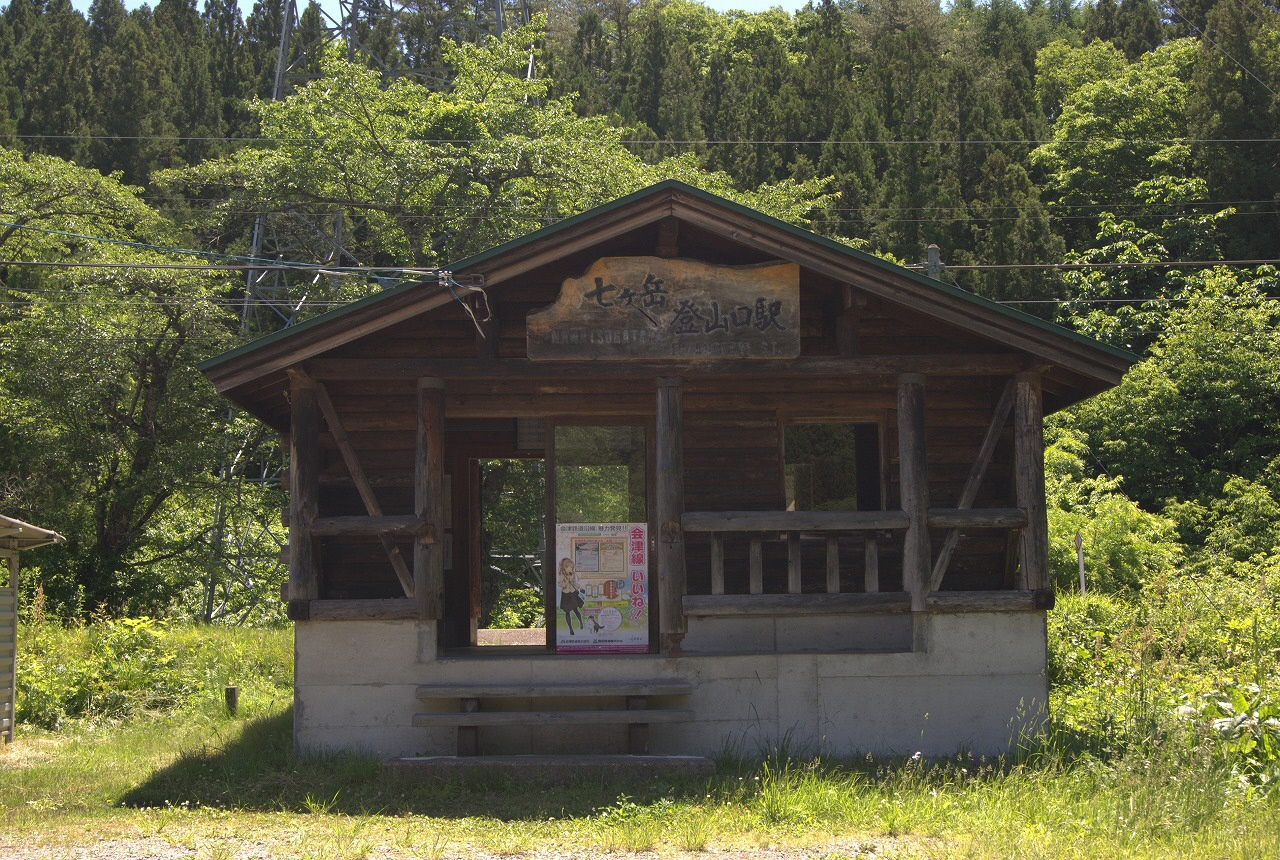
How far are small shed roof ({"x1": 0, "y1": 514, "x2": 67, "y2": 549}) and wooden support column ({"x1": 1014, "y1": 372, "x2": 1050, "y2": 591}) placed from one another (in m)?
10.2

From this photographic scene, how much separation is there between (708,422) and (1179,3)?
4481 centimetres

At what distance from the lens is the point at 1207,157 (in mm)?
38312

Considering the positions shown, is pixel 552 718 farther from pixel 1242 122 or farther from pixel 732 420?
pixel 1242 122

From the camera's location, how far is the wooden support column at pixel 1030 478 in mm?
11227

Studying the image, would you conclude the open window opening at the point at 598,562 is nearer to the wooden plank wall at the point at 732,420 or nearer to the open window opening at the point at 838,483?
the wooden plank wall at the point at 732,420

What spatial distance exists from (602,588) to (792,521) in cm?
212

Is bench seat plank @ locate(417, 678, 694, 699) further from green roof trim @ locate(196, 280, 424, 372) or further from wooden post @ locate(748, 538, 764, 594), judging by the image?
green roof trim @ locate(196, 280, 424, 372)

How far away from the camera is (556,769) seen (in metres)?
10.2

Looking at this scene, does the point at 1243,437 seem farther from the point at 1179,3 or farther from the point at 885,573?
the point at 1179,3

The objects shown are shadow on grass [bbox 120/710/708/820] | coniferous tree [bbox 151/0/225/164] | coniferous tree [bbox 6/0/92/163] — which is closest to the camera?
shadow on grass [bbox 120/710/708/820]

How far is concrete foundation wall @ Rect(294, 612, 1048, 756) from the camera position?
36.0ft

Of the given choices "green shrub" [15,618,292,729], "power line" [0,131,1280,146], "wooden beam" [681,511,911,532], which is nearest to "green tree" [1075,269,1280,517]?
"power line" [0,131,1280,146]

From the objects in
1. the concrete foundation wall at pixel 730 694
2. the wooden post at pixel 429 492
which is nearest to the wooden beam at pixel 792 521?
the concrete foundation wall at pixel 730 694

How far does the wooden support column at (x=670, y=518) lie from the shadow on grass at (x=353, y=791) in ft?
5.08
